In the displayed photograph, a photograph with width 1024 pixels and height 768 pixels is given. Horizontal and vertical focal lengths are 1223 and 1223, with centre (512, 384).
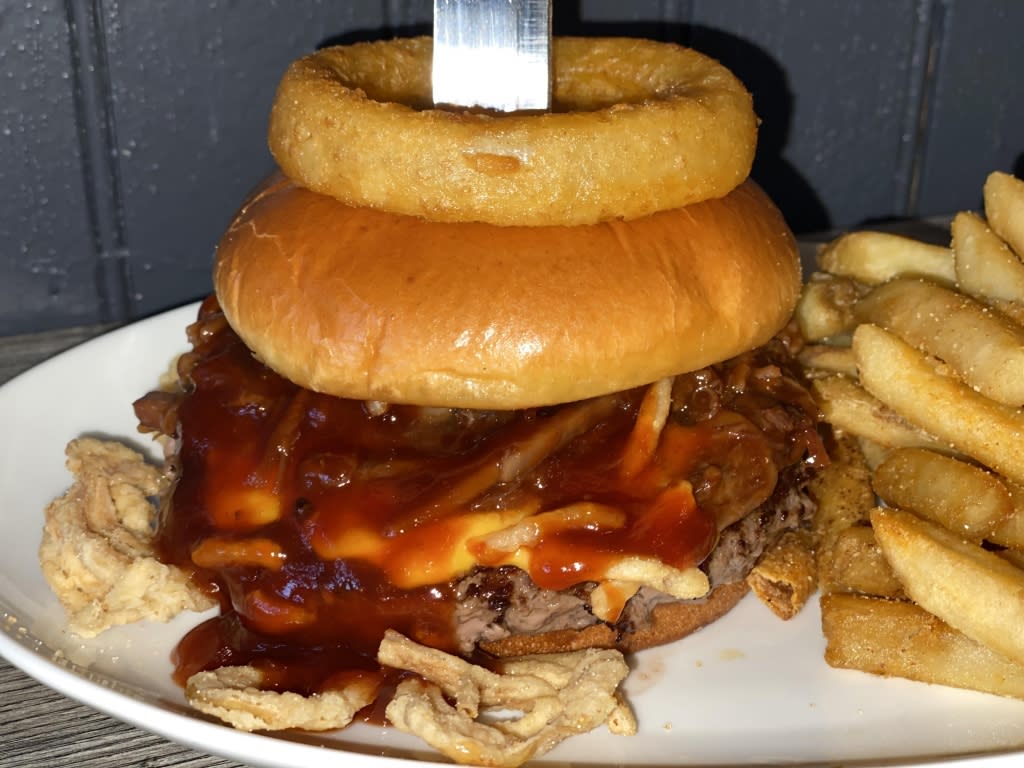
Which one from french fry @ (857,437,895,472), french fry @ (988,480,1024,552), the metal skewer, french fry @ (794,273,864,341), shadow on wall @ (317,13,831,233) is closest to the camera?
french fry @ (988,480,1024,552)

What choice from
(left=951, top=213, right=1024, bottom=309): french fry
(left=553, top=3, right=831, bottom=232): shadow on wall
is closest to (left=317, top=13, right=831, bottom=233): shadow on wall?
(left=553, top=3, right=831, bottom=232): shadow on wall

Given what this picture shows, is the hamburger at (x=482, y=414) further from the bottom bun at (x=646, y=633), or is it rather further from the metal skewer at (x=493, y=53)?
the metal skewer at (x=493, y=53)

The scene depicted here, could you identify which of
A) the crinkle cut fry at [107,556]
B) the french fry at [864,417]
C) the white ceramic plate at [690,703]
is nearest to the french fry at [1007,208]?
the french fry at [864,417]

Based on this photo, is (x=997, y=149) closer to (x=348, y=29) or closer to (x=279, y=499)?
(x=348, y=29)

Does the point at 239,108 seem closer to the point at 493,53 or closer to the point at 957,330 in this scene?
the point at 493,53

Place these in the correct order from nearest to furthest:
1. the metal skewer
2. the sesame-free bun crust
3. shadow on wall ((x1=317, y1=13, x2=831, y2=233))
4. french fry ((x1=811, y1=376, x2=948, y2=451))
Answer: the sesame-free bun crust
the metal skewer
french fry ((x1=811, y1=376, x2=948, y2=451))
shadow on wall ((x1=317, y1=13, x2=831, y2=233))

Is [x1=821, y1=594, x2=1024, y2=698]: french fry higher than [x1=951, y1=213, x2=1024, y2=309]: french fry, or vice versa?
[x1=951, y1=213, x2=1024, y2=309]: french fry

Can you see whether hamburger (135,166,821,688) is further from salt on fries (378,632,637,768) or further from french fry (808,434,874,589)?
french fry (808,434,874,589)
